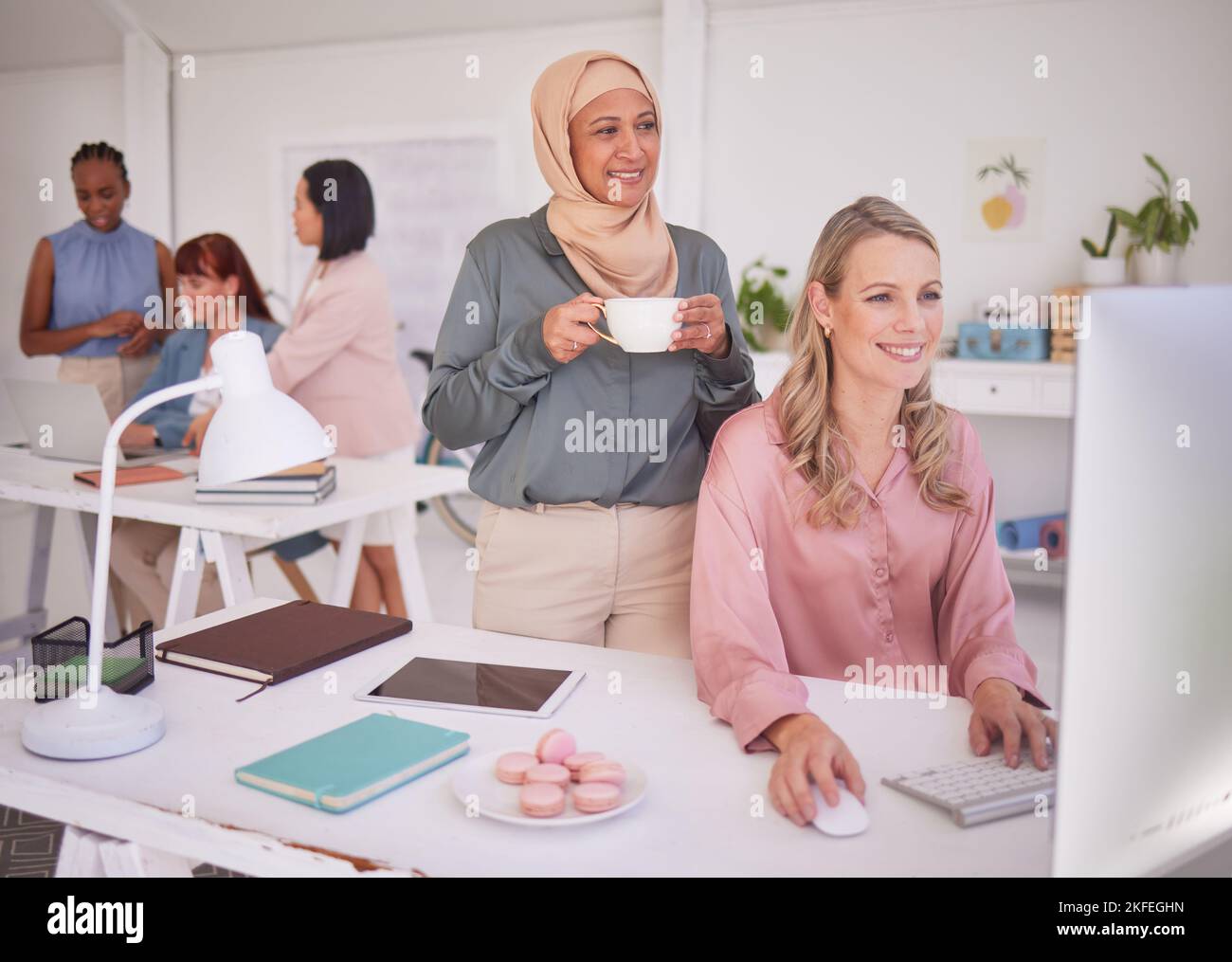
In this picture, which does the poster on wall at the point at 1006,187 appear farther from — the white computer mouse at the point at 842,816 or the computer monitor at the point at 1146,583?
the computer monitor at the point at 1146,583

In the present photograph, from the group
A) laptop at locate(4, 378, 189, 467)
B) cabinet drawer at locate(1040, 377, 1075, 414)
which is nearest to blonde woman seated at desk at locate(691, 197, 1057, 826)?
laptop at locate(4, 378, 189, 467)

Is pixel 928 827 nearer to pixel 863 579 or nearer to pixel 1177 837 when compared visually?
pixel 1177 837

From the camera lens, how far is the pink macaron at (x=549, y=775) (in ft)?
3.66

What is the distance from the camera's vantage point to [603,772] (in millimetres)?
1125

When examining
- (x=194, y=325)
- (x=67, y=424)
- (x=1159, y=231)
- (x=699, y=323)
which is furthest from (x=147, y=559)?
(x=1159, y=231)

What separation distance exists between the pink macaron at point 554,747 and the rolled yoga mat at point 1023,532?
397 cm

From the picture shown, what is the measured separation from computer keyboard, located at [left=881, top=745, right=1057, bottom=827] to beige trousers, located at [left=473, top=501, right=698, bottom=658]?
2.42ft

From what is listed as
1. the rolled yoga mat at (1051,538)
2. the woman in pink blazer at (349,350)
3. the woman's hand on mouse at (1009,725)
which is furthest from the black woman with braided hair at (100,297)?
the rolled yoga mat at (1051,538)

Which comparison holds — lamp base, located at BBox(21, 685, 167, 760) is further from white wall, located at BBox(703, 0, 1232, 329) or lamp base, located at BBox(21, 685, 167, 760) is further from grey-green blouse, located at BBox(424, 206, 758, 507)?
white wall, located at BBox(703, 0, 1232, 329)

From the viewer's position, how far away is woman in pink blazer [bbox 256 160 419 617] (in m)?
3.22

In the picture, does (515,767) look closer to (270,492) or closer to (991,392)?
(270,492)

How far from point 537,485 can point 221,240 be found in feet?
6.28

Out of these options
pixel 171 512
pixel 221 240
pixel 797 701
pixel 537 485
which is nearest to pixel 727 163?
pixel 221 240
